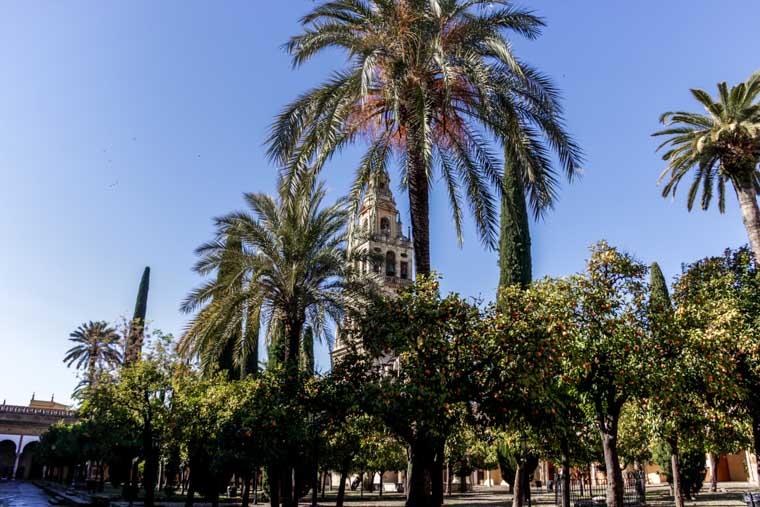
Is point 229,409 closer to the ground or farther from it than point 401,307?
closer to the ground

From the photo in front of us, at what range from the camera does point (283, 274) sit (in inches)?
616

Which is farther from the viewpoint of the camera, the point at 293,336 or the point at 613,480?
the point at 293,336

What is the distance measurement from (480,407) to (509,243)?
1551 cm

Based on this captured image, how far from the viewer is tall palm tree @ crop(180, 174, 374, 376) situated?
15.3 metres

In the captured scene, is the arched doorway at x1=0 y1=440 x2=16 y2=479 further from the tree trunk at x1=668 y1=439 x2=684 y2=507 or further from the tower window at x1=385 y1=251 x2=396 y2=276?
the tree trunk at x1=668 y1=439 x2=684 y2=507

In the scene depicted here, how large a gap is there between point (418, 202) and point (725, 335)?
23.0ft

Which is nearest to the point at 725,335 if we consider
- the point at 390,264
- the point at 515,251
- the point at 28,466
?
the point at 515,251

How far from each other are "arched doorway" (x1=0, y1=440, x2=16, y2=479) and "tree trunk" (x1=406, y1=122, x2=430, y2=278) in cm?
7247

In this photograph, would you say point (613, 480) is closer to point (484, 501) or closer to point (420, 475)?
point (420, 475)

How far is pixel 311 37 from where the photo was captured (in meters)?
12.8

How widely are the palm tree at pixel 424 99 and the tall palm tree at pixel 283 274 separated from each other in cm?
253

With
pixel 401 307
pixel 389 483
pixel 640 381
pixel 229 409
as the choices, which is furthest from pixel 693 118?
pixel 389 483

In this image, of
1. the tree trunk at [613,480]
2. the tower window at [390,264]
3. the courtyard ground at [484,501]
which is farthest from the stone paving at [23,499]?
the tower window at [390,264]

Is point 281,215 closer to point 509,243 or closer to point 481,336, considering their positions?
Answer: point 481,336
